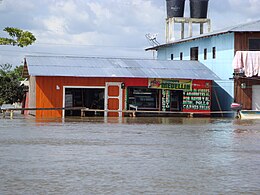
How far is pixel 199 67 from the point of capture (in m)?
41.8

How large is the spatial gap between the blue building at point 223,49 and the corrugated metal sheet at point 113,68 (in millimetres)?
652

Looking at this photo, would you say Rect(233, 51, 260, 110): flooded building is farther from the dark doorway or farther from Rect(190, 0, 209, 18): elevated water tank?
Rect(190, 0, 209, 18): elevated water tank

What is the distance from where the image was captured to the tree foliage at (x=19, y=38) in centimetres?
3589

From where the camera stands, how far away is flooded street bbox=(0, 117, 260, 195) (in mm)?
11508

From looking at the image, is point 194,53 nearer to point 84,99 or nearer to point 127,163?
point 84,99

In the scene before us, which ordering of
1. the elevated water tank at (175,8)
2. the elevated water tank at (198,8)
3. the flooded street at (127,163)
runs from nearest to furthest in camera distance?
the flooded street at (127,163) < the elevated water tank at (198,8) < the elevated water tank at (175,8)

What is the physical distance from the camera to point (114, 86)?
38250mm

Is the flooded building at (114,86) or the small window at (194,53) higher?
the small window at (194,53)

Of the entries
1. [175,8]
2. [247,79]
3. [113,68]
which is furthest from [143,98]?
[175,8]

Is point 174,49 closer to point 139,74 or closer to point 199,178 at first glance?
point 139,74

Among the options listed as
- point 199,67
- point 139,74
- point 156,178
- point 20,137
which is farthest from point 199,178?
point 199,67

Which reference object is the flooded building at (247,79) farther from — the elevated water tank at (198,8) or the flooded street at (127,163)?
the flooded street at (127,163)

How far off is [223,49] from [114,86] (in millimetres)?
7669

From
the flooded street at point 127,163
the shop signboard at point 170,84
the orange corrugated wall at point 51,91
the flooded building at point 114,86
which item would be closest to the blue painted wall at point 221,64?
the flooded building at point 114,86
